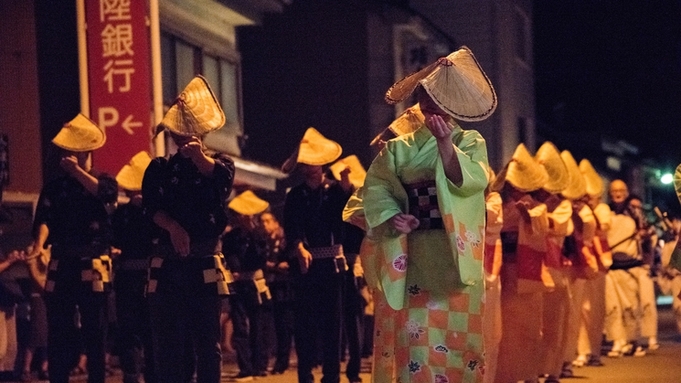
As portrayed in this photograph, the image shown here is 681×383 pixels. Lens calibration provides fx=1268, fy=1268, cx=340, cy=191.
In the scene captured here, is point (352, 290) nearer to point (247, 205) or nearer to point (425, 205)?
point (247, 205)

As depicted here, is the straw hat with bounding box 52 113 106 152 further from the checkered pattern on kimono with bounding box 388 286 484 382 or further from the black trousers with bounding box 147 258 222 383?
the checkered pattern on kimono with bounding box 388 286 484 382

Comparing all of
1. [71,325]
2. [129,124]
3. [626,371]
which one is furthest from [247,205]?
[626,371]

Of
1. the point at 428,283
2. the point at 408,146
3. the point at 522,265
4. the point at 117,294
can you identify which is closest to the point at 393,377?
the point at 428,283

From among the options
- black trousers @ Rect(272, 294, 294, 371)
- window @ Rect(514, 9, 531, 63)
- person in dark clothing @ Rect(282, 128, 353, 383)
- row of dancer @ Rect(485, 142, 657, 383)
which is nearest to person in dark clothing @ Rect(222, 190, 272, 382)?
black trousers @ Rect(272, 294, 294, 371)

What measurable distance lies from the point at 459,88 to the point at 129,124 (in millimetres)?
8178

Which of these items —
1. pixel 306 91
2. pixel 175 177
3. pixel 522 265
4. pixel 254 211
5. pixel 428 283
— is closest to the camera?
pixel 428 283

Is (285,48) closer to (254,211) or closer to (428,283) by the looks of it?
(254,211)

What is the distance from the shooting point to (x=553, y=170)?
481 inches

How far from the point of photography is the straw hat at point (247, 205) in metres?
14.4

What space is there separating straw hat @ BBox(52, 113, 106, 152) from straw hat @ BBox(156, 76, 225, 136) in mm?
1650

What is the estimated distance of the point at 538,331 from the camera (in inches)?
454

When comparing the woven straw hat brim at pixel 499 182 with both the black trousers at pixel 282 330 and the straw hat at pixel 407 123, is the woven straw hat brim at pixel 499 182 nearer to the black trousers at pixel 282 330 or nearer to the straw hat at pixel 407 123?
the straw hat at pixel 407 123

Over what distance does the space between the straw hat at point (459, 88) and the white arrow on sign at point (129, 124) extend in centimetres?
779

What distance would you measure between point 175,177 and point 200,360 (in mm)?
1307
